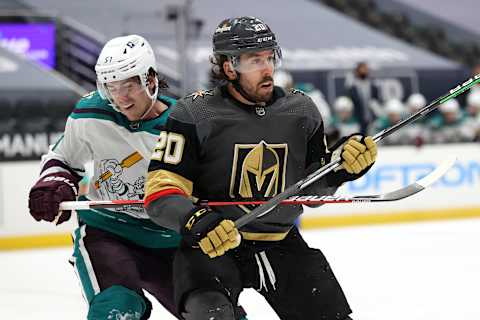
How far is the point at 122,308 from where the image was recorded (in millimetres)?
2572

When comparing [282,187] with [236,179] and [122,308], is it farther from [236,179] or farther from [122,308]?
[122,308]

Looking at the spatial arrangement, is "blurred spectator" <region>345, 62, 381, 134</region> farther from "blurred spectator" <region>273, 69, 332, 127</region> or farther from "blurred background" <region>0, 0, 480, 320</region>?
"blurred spectator" <region>273, 69, 332, 127</region>

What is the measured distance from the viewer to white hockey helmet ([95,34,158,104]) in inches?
108

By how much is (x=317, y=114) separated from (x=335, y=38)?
31.0 feet

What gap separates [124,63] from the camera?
108 inches

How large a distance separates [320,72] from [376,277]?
5.63 meters

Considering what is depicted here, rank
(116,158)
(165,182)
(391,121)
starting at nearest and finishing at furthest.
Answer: (165,182)
(116,158)
(391,121)

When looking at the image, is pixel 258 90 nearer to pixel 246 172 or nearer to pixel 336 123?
pixel 246 172


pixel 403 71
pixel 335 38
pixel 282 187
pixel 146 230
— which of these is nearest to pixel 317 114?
pixel 282 187

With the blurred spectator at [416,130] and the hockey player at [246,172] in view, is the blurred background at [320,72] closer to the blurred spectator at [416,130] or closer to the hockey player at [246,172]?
the blurred spectator at [416,130]

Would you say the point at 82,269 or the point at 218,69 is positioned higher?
the point at 218,69

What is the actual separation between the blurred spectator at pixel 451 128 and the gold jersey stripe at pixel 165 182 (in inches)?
215

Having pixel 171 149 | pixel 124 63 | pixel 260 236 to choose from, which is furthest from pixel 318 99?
pixel 171 149

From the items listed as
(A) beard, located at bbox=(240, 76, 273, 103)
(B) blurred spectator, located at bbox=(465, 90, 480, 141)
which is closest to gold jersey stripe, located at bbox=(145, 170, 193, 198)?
(A) beard, located at bbox=(240, 76, 273, 103)
